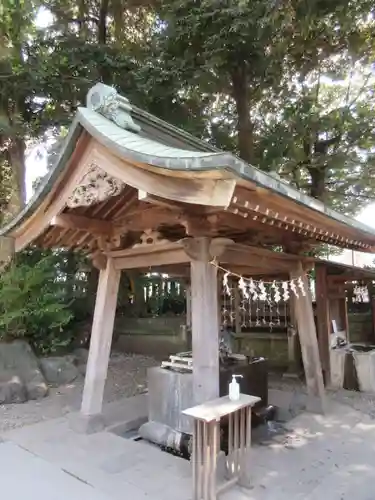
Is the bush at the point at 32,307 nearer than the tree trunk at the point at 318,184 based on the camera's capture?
Yes

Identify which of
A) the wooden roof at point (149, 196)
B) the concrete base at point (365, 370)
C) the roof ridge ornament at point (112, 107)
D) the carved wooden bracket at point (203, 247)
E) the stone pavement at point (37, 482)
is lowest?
the stone pavement at point (37, 482)

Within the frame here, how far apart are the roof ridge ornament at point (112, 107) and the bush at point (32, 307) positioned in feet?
15.8

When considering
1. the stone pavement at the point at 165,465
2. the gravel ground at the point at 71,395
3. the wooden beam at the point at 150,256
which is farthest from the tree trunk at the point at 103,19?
the stone pavement at the point at 165,465

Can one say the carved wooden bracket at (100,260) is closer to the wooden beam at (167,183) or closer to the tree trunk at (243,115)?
the wooden beam at (167,183)

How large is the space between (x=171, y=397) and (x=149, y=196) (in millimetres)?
2536

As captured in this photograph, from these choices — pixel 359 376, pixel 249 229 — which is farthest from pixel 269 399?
pixel 249 229

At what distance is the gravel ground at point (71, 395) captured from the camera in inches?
219

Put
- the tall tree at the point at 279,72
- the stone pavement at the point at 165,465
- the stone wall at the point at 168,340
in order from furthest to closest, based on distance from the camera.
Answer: the stone wall at the point at 168,340
the tall tree at the point at 279,72
the stone pavement at the point at 165,465

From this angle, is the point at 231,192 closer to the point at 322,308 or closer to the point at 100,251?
the point at 100,251

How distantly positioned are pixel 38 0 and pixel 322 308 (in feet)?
29.3

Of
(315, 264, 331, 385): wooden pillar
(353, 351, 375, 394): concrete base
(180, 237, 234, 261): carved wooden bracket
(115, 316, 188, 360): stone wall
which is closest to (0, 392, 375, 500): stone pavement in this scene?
(353, 351, 375, 394): concrete base

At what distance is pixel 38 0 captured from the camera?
8.70m

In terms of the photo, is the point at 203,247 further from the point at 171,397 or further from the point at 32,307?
the point at 32,307

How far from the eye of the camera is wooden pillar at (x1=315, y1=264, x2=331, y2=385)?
6945 mm
